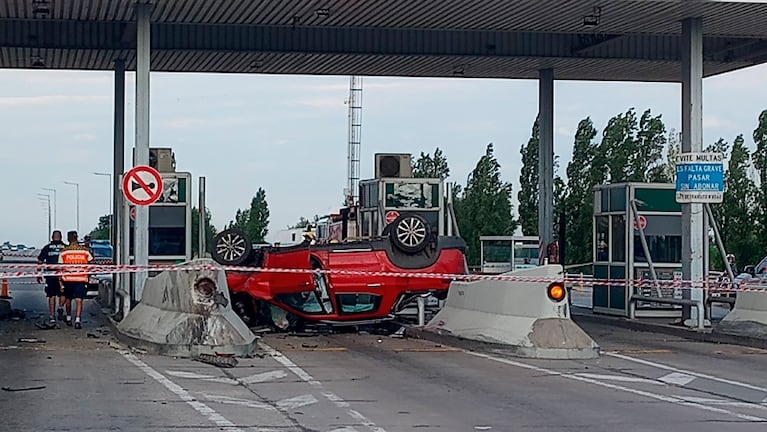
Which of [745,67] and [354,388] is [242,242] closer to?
[354,388]

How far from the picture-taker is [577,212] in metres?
48.5

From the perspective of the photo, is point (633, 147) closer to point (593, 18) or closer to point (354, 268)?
point (593, 18)

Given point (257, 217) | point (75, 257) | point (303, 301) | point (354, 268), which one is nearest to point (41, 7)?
point (75, 257)

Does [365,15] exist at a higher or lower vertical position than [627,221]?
higher

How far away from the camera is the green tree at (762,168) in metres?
44.6

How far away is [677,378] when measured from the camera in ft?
49.0

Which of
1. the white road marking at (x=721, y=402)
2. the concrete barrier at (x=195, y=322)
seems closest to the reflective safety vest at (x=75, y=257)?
the concrete barrier at (x=195, y=322)

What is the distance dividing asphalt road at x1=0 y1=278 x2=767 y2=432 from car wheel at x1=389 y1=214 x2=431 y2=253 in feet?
5.44

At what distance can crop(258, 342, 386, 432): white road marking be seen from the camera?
1109 centimetres

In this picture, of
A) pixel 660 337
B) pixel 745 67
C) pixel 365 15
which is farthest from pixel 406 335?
pixel 745 67

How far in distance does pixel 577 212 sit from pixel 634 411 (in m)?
36.9

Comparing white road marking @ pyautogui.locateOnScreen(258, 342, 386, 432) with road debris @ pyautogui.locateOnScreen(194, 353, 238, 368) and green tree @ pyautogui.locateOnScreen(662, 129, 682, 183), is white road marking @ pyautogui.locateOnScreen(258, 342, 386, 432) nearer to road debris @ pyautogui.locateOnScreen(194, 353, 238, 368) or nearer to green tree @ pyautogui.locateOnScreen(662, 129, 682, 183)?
road debris @ pyautogui.locateOnScreen(194, 353, 238, 368)

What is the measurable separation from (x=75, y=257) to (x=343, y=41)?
8462 millimetres

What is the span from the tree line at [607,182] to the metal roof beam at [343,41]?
1430cm
